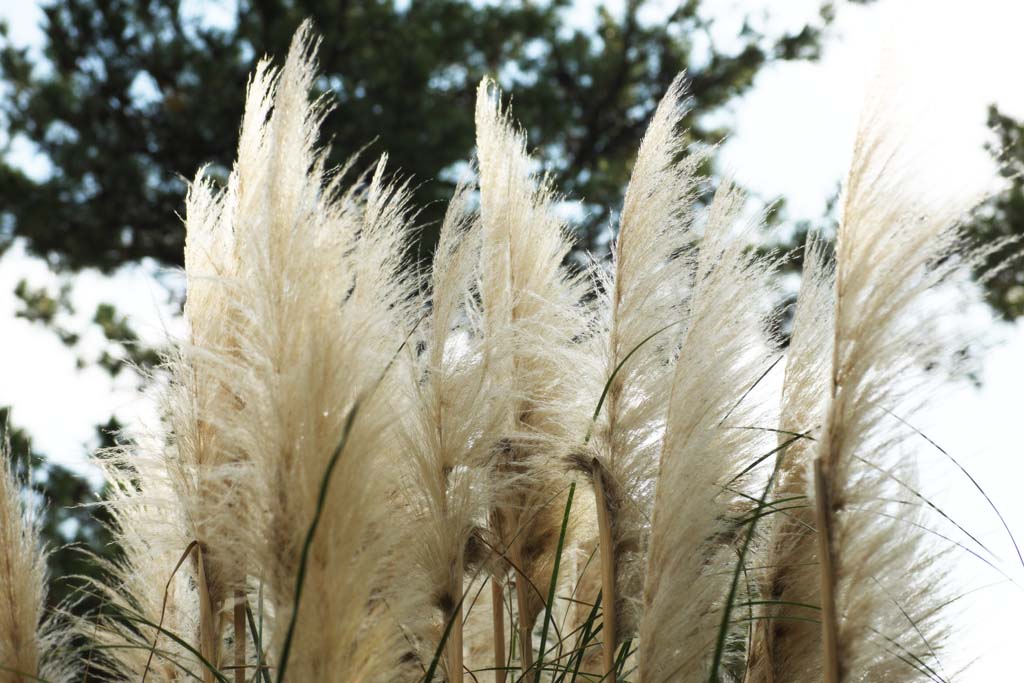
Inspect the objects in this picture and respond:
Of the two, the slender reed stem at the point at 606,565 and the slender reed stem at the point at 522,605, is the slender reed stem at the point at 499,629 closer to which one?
the slender reed stem at the point at 522,605

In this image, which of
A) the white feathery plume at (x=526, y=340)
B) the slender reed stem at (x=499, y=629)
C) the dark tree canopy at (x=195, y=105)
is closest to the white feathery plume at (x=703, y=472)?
the white feathery plume at (x=526, y=340)

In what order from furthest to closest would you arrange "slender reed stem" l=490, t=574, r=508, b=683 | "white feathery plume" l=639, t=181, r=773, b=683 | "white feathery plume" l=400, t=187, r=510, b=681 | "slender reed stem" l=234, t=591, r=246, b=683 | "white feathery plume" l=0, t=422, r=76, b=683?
"white feathery plume" l=0, t=422, r=76, b=683 → "slender reed stem" l=490, t=574, r=508, b=683 → "slender reed stem" l=234, t=591, r=246, b=683 → "white feathery plume" l=400, t=187, r=510, b=681 → "white feathery plume" l=639, t=181, r=773, b=683

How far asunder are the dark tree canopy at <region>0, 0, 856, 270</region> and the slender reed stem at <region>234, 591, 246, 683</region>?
5.73m

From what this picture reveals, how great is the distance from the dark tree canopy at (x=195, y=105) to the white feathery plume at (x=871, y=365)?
6179mm

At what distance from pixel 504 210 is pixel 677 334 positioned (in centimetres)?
45

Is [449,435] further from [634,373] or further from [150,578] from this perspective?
[150,578]

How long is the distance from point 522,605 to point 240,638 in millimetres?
544

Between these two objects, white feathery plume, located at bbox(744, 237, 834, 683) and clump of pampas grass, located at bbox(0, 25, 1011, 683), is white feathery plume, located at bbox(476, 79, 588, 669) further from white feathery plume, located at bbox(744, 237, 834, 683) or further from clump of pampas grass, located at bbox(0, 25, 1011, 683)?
white feathery plume, located at bbox(744, 237, 834, 683)

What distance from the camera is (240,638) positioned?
190 centimetres

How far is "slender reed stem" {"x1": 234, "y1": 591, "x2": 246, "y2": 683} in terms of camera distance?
6.03ft

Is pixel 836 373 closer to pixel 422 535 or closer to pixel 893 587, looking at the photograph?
pixel 893 587

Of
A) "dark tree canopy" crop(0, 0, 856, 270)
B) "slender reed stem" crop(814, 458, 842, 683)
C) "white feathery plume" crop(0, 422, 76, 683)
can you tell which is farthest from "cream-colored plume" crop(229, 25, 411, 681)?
"dark tree canopy" crop(0, 0, 856, 270)

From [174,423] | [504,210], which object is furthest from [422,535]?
[504,210]

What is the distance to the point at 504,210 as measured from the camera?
6.84 feet
